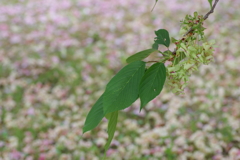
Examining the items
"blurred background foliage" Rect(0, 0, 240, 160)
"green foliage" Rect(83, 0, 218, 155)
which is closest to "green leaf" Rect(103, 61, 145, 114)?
"green foliage" Rect(83, 0, 218, 155)

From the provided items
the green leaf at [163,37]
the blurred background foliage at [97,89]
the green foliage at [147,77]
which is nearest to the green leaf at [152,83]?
the green foliage at [147,77]

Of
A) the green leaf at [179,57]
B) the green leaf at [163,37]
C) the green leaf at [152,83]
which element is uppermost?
the green leaf at [163,37]

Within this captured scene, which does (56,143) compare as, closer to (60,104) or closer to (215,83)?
(60,104)

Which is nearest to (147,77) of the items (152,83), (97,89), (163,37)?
(152,83)

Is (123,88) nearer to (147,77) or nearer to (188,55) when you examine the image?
(147,77)

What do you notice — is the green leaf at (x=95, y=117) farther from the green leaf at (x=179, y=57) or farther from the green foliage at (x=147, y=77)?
the green leaf at (x=179, y=57)

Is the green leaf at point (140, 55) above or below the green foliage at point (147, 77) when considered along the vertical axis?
above
